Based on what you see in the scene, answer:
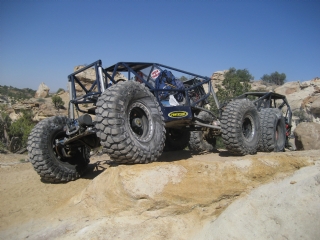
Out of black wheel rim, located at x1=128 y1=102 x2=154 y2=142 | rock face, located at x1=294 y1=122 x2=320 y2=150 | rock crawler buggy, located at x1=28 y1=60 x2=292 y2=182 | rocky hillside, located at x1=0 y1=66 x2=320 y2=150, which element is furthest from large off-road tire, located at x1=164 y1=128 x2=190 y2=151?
rocky hillside, located at x1=0 y1=66 x2=320 y2=150

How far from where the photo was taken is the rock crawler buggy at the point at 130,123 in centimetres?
361

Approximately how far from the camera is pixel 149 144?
13.2 feet

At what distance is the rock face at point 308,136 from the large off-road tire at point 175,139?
4198 mm

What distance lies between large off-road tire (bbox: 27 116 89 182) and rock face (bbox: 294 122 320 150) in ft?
23.4

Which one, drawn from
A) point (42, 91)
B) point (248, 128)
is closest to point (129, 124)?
point (248, 128)

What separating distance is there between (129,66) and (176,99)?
120cm

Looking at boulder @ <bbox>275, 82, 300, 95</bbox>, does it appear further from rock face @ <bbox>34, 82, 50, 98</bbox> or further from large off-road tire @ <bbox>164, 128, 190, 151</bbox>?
rock face @ <bbox>34, 82, 50, 98</bbox>

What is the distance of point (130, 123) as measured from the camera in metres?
4.09

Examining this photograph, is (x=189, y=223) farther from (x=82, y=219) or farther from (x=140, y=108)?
(x=140, y=108)

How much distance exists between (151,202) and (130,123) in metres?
1.29

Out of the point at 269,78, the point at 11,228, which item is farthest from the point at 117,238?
the point at 269,78

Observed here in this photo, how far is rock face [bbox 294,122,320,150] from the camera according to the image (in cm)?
866

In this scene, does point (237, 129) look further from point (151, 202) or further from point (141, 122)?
point (151, 202)

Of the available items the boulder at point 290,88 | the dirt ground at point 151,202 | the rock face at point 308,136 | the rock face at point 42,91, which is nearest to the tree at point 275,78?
the boulder at point 290,88
